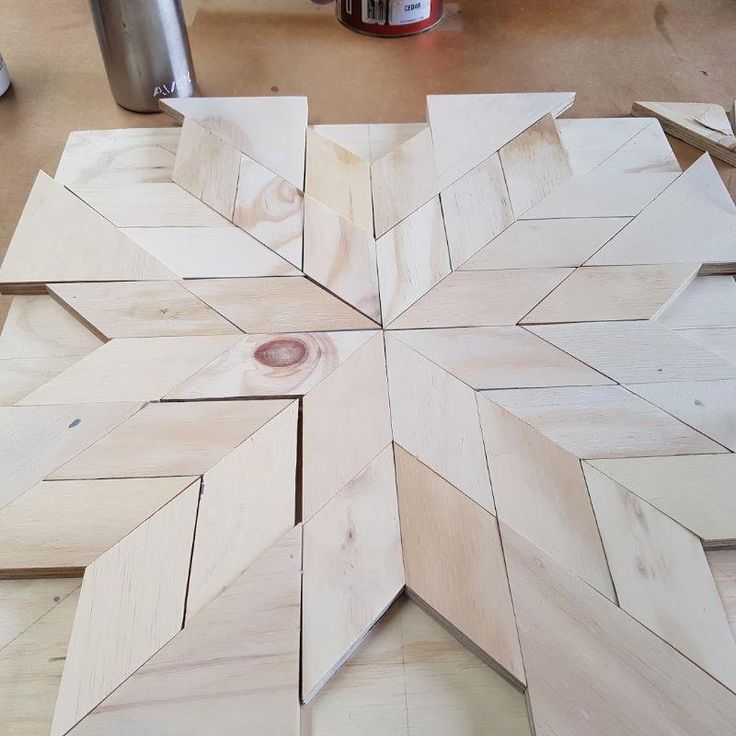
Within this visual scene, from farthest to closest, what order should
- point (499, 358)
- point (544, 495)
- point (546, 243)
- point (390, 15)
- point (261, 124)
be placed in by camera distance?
point (390, 15)
point (261, 124)
point (546, 243)
point (499, 358)
point (544, 495)

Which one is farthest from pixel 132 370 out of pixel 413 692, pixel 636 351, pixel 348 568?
pixel 636 351

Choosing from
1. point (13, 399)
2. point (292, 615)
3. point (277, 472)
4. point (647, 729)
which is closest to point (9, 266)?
point (13, 399)

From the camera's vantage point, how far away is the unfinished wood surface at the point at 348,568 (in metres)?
0.54

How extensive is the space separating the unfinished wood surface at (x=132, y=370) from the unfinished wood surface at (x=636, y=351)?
35cm

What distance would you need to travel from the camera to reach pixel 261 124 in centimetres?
96

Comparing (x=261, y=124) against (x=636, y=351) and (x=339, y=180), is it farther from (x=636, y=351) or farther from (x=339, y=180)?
(x=636, y=351)

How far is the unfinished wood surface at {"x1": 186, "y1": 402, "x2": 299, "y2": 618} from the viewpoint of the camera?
576 mm

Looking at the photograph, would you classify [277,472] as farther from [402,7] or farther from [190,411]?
[402,7]

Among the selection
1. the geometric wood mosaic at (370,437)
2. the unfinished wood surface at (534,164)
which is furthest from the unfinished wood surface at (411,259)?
the unfinished wood surface at (534,164)

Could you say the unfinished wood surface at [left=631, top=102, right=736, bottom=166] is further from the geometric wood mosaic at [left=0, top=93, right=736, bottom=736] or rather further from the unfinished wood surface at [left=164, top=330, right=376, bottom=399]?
the unfinished wood surface at [left=164, top=330, right=376, bottom=399]

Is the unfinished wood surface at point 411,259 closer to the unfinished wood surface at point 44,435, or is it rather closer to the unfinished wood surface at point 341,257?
the unfinished wood surface at point 341,257

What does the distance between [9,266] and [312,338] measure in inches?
14.1

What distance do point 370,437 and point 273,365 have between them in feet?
Answer: 0.43

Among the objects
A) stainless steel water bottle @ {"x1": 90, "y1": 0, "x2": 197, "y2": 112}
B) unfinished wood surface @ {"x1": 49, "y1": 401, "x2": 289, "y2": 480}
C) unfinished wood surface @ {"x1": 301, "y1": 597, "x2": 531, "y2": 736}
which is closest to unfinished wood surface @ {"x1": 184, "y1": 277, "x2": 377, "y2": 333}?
unfinished wood surface @ {"x1": 49, "y1": 401, "x2": 289, "y2": 480}
